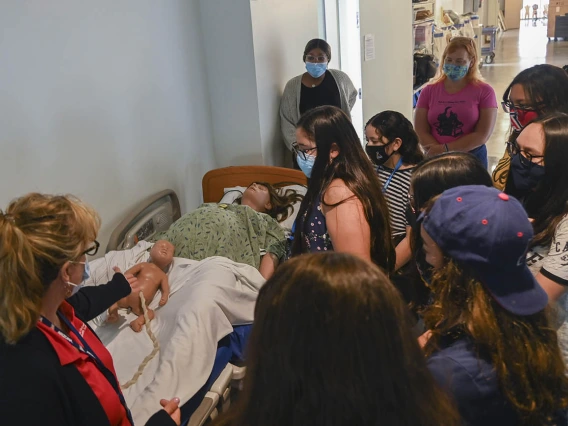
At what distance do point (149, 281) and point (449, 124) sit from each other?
2173mm

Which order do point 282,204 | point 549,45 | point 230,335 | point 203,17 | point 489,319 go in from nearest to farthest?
point 489,319 < point 230,335 < point 282,204 < point 203,17 < point 549,45

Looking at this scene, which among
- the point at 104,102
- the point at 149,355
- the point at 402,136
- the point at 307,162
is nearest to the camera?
the point at 149,355

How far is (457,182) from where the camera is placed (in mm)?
1726

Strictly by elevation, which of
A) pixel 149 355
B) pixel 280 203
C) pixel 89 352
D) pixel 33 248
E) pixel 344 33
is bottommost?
pixel 149 355

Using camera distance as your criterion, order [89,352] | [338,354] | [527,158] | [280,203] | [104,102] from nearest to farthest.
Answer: [338,354], [89,352], [527,158], [104,102], [280,203]

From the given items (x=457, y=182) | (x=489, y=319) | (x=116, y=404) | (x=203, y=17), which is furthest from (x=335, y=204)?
(x=203, y=17)

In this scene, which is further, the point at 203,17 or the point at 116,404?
the point at 203,17

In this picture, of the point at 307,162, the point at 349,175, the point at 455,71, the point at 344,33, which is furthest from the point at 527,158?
the point at 344,33

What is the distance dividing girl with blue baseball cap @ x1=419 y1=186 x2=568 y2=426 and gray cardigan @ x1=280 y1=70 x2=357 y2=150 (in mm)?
2927

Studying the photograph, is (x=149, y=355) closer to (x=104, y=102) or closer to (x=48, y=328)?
(x=48, y=328)

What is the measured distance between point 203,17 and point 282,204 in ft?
4.82

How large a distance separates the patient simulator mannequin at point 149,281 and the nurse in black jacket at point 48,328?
91 cm

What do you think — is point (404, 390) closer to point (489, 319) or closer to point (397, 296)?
point (397, 296)

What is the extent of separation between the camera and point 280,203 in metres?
3.51
